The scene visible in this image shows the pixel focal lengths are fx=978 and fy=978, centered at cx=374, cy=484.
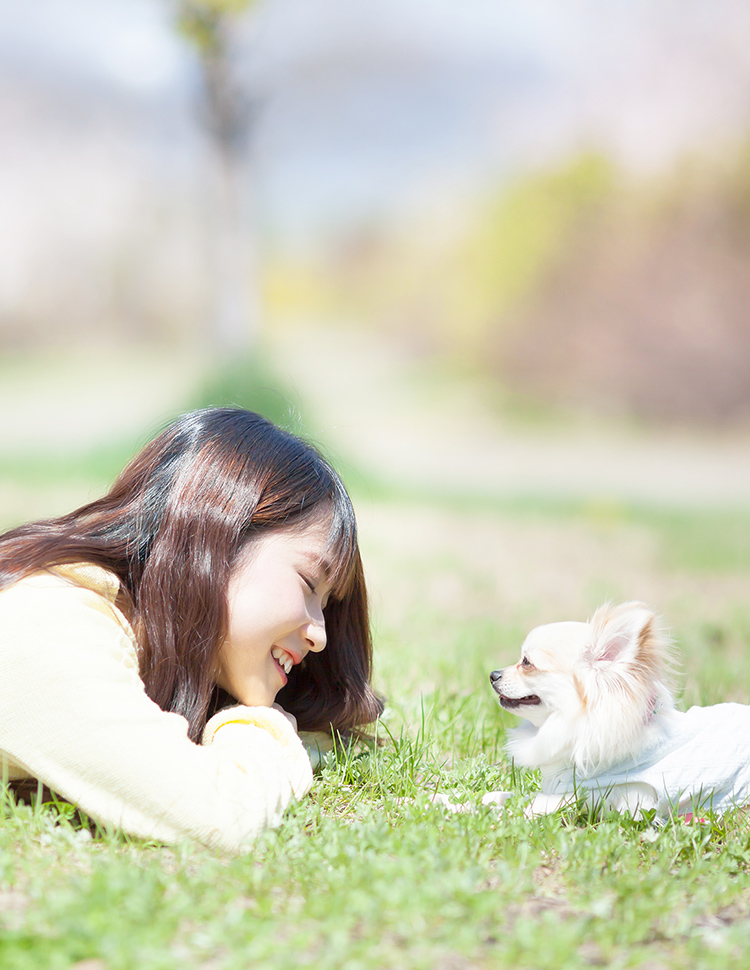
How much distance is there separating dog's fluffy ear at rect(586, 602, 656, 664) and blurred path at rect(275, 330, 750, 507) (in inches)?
445

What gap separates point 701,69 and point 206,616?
917 inches

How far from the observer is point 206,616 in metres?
2.21

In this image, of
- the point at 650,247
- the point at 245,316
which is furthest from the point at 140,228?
the point at 650,247

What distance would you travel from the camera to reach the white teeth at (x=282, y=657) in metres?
2.34

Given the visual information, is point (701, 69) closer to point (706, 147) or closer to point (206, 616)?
point (706, 147)

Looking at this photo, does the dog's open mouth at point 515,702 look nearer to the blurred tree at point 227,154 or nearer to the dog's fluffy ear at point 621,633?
the dog's fluffy ear at point 621,633

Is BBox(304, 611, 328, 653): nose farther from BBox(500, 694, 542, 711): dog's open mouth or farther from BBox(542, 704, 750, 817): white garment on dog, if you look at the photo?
BBox(542, 704, 750, 817): white garment on dog

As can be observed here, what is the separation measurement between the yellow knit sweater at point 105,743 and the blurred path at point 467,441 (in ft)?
38.2

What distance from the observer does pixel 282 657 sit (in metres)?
2.36

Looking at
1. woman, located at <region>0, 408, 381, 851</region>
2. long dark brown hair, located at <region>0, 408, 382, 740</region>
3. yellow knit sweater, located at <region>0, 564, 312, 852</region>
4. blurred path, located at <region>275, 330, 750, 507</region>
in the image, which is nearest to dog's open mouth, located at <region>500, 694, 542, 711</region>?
woman, located at <region>0, 408, 381, 851</region>

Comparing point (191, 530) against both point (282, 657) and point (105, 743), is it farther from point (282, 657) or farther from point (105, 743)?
point (105, 743)

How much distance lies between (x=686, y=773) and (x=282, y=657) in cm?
99

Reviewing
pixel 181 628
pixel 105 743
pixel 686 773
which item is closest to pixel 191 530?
pixel 181 628

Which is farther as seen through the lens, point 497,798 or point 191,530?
point 497,798
